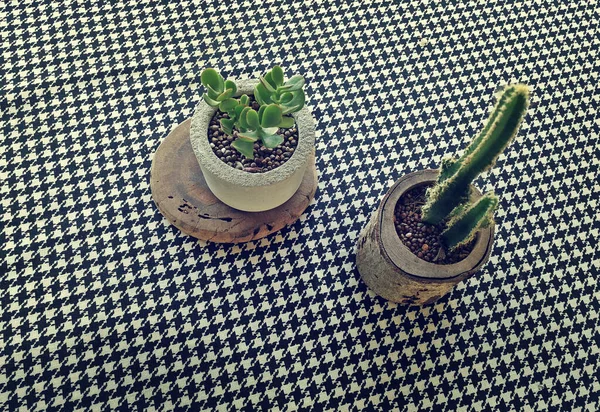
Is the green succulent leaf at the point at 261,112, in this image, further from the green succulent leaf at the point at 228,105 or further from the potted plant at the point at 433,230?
the potted plant at the point at 433,230

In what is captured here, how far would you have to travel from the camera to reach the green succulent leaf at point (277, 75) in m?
1.33

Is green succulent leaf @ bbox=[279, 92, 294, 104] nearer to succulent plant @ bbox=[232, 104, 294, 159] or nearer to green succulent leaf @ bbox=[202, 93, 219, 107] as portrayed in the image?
succulent plant @ bbox=[232, 104, 294, 159]

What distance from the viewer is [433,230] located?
1440 millimetres

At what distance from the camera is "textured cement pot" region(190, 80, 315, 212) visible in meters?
1.40

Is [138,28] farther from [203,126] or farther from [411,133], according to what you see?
[411,133]

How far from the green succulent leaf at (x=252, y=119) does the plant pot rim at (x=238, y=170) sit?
13 centimetres

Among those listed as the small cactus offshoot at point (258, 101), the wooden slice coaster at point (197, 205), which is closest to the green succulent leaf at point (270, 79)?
the small cactus offshoot at point (258, 101)

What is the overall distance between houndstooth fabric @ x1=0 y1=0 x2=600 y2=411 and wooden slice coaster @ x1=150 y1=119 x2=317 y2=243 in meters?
0.12

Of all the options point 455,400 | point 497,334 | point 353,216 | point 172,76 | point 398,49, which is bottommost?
point 455,400

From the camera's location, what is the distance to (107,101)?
6.14 ft

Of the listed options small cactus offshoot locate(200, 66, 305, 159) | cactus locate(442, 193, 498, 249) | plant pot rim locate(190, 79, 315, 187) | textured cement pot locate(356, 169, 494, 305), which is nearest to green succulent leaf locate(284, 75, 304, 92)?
small cactus offshoot locate(200, 66, 305, 159)

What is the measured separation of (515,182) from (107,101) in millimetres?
1397

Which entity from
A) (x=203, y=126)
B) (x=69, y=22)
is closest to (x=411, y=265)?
(x=203, y=126)

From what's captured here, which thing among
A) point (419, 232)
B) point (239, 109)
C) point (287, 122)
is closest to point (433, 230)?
point (419, 232)
